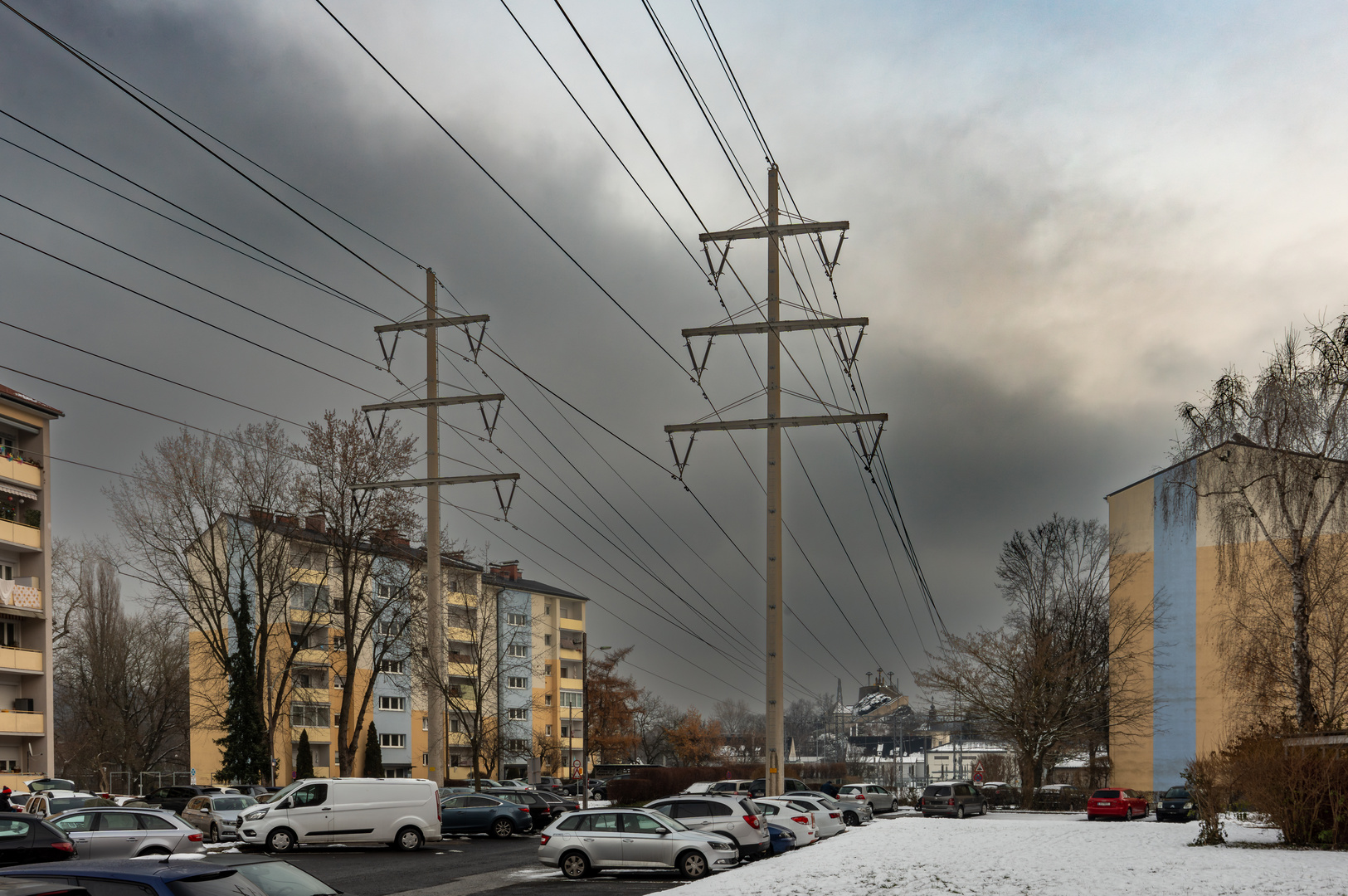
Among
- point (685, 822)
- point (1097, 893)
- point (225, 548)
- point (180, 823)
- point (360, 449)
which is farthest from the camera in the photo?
point (225, 548)

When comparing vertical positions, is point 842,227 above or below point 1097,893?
above

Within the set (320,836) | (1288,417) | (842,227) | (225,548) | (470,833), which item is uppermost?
(842,227)

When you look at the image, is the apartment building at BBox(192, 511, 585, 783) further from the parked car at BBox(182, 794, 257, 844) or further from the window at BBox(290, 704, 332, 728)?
the parked car at BBox(182, 794, 257, 844)

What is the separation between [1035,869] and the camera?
18703 millimetres

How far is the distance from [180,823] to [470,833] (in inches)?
577

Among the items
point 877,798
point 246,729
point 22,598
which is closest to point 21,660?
point 22,598

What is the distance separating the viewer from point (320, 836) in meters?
29.2

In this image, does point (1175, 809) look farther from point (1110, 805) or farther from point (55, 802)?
point (55, 802)

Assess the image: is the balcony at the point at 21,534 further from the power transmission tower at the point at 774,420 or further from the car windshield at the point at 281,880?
the car windshield at the point at 281,880

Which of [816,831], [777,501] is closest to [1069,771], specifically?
[816,831]

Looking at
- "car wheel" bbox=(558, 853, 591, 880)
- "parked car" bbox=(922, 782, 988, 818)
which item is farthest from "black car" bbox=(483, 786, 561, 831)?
"parked car" bbox=(922, 782, 988, 818)

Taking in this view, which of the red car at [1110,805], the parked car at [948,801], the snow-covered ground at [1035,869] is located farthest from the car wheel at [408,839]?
the red car at [1110,805]

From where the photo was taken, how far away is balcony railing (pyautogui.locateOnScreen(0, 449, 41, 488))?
169 ft

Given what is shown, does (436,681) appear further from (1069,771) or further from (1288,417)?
(1069,771)
